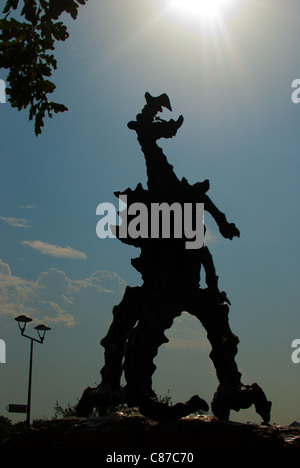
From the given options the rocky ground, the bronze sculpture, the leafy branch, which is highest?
the leafy branch

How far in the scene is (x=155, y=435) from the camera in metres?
5.34

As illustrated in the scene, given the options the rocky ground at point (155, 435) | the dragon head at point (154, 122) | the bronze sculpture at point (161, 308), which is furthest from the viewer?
the dragon head at point (154, 122)

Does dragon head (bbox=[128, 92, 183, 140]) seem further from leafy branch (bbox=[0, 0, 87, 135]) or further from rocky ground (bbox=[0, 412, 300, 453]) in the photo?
rocky ground (bbox=[0, 412, 300, 453])

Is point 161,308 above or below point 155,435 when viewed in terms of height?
above

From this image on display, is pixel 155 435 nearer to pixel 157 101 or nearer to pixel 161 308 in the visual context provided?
pixel 161 308

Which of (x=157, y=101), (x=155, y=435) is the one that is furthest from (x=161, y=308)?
(x=157, y=101)

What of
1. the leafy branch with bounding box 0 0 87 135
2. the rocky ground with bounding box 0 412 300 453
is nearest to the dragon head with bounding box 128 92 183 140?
the leafy branch with bounding box 0 0 87 135

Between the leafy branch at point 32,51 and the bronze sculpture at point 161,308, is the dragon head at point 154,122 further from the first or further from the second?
the leafy branch at point 32,51

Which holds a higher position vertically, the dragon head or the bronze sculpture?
the dragon head

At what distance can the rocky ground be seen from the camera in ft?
16.9

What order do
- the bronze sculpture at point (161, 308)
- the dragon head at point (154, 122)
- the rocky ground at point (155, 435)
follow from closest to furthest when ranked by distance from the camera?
the rocky ground at point (155, 435), the bronze sculpture at point (161, 308), the dragon head at point (154, 122)

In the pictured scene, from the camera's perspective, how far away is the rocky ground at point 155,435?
16.9 ft

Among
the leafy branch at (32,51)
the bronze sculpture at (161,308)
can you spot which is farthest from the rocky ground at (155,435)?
the leafy branch at (32,51)
